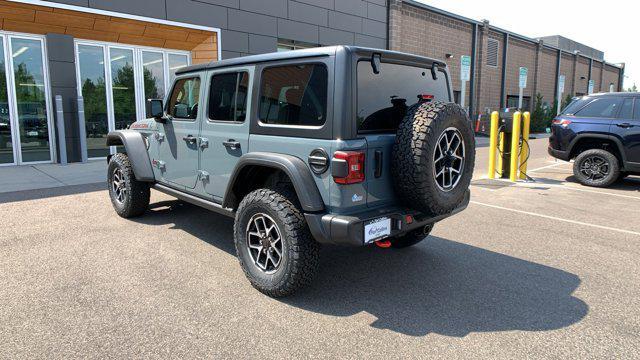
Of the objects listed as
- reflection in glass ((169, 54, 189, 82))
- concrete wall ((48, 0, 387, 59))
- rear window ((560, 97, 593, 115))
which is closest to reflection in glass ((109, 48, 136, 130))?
reflection in glass ((169, 54, 189, 82))

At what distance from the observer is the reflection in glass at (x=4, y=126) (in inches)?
408

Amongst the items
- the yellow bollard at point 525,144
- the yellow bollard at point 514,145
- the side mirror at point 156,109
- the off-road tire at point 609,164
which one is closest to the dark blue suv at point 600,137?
the off-road tire at point 609,164

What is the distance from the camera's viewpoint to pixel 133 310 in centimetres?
315

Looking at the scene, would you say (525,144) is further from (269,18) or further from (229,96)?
(269,18)

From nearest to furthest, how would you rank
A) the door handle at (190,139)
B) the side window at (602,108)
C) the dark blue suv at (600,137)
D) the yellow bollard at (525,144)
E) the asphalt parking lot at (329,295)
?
the asphalt parking lot at (329,295), the door handle at (190,139), the dark blue suv at (600,137), the side window at (602,108), the yellow bollard at (525,144)

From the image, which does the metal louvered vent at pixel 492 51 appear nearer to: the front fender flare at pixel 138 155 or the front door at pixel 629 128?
the front door at pixel 629 128

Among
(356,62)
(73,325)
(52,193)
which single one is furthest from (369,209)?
(52,193)

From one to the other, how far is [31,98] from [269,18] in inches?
271

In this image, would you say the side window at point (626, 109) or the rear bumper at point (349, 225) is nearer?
the rear bumper at point (349, 225)

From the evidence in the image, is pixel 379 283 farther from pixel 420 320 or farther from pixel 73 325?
pixel 73 325

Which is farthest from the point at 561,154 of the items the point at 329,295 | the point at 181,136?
the point at 181,136

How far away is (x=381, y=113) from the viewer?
3322mm

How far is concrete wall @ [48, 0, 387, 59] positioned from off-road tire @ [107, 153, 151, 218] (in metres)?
6.52

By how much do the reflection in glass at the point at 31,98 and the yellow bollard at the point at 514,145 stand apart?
437 inches
